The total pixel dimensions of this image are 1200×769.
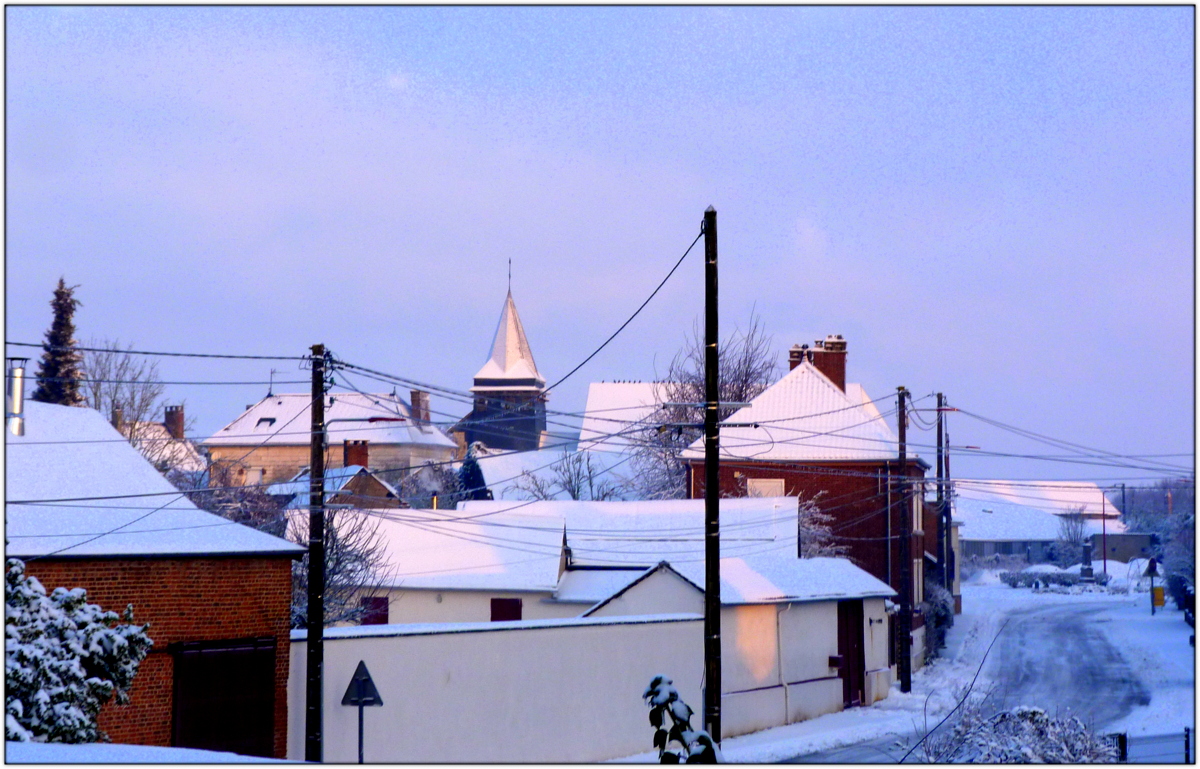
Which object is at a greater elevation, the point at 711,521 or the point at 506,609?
the point at 711,521

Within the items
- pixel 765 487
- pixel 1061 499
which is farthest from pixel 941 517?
pixel 1061 499

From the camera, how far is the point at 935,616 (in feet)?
148

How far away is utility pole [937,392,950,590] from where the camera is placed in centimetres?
3909

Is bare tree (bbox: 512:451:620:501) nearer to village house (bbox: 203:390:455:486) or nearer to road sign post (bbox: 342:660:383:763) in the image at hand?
village house (bbox: 203:390:455:486)

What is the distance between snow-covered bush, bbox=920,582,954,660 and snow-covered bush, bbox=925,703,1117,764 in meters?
24.3

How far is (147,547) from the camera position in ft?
59.7

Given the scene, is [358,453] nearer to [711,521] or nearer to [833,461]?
[833,461]

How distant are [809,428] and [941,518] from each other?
36.4 ft

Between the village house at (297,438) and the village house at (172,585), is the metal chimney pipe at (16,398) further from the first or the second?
the village house at (297,438)

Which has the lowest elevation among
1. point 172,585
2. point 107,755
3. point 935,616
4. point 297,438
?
point 935,616

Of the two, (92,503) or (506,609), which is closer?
(92,503)

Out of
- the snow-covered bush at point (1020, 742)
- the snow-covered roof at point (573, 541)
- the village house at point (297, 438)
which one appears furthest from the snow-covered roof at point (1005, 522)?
the snow-covered bush at point (1020, 742)

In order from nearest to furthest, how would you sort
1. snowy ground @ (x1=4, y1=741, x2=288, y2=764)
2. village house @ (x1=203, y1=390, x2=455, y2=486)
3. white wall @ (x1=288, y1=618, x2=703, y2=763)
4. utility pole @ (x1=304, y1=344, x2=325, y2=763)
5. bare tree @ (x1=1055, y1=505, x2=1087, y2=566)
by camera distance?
1. snowy ground @ (x1=4, y1=741, x2=288, y2=764)
2. utility pole @ (x1=304, y1=344, x2=325, y2=763)
3. white wall @ (x1=288, y1=618, x2=703, y2=763)
4. bare tree @ (x1=1055, y1=505, x2=1087, y2=566)
5. village house @ (x1=203, y1=390, x2=455, y2=486)

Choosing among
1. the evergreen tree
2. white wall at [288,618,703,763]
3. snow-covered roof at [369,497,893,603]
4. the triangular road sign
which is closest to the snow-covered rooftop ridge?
white wall at [288,618,703,763]
